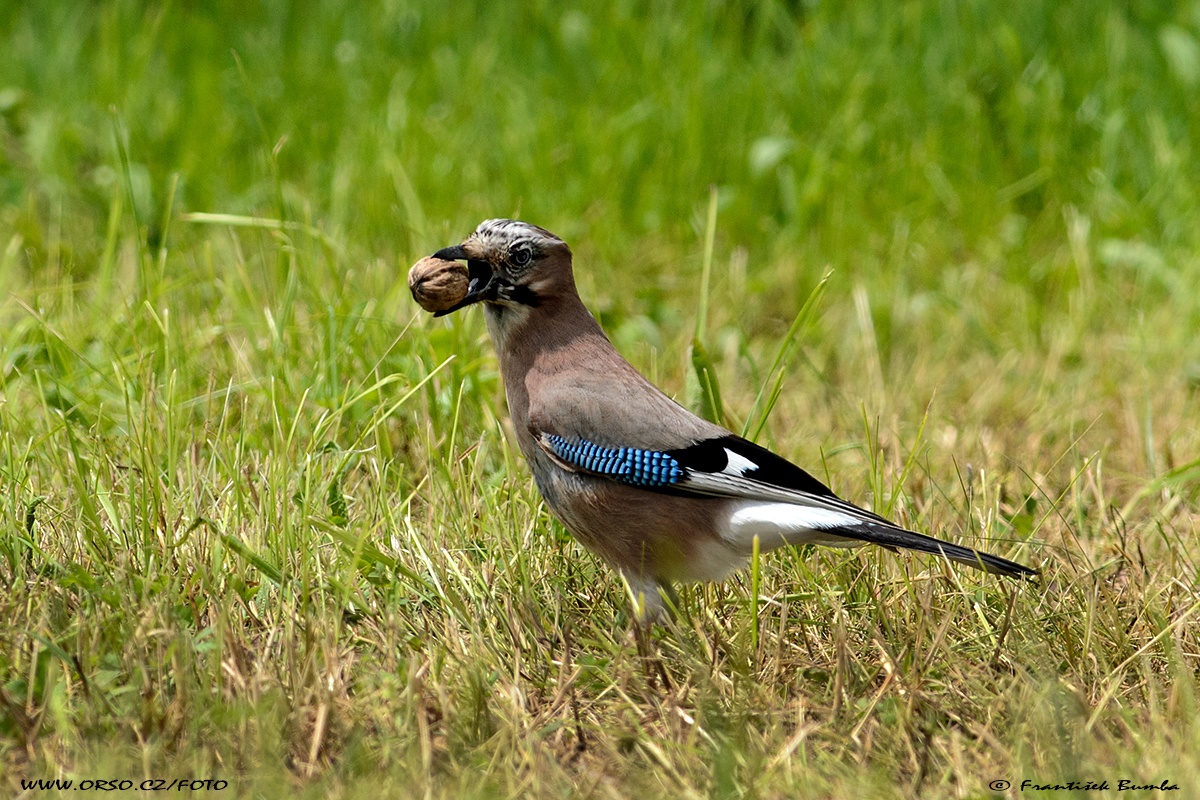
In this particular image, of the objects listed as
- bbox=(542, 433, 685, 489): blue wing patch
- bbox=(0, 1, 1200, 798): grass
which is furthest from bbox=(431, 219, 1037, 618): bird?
bbox=(0, 1, 1200, 798): grass

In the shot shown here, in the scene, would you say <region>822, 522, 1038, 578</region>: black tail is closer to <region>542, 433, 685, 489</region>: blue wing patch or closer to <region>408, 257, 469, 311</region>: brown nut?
<region>542, 433, 685, 489</region>: blue wing patch

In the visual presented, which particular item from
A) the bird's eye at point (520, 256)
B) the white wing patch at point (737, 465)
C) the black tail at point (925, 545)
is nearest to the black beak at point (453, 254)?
the bird's eye at point (520, 256)

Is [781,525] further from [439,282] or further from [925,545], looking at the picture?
[439,282]

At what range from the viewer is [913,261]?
6270 millimetres

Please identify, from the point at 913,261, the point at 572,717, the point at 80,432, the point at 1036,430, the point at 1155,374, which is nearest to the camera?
the point at 572,717

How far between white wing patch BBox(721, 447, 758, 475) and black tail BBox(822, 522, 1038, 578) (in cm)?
28

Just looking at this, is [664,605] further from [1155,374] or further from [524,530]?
[1155,374]

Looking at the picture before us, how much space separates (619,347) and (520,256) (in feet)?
5.57

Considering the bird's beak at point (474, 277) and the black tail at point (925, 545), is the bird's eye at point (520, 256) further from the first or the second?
the black tail at point (925, 545)

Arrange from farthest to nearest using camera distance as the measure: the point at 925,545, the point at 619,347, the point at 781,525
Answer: the point at 619,347 < the point at 781,525 < the point at 925,545

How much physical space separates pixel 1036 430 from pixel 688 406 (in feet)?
5.09

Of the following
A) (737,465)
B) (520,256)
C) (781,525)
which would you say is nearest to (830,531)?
(781,525)

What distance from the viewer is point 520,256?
12.2ft

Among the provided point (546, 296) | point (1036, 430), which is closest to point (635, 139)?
point (1036, 430)
